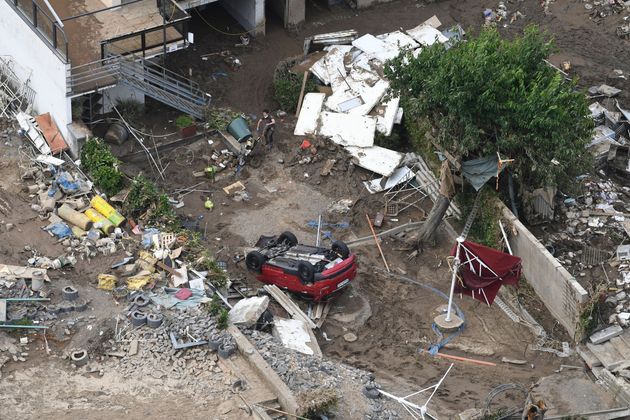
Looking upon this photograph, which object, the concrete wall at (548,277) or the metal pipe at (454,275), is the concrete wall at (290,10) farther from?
the metal pipe at (454,275)

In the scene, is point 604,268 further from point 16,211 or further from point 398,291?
point 16,211

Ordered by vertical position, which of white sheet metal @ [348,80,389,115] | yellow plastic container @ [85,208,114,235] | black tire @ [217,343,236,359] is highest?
black tire @ [217,343,236,359]

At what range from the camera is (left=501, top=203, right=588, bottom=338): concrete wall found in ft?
86.1

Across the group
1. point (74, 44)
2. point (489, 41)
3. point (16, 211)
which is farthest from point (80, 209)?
point (489, 41)

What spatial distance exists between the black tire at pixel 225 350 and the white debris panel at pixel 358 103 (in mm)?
8511

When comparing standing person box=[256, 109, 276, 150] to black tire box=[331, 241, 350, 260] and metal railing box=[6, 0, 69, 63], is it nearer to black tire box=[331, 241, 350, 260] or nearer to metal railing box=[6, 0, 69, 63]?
black tire box=[331, 241, 350, 260]

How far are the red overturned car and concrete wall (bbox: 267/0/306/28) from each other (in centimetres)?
1011

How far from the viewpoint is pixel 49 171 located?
2888 cm

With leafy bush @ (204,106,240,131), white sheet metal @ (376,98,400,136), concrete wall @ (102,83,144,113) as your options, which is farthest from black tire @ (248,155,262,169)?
concrete wall @ (102,83,144,113)

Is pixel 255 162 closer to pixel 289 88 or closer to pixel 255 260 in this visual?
pixel 289 88

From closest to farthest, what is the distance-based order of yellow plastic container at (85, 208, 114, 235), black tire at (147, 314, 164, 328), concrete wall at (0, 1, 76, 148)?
1. black tire at (147, 314, 164, 328)
2. yellow plastic container at (85, 208, 114, 235)
3. concrete wall at (0, 1, 76, 148)

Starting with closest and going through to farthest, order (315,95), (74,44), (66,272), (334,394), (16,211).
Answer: (334,394)
(66,272)
(16,211)
(74,44)
(315,95)

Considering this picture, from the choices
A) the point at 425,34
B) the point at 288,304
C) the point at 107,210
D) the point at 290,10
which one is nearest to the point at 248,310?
the point at 288,304

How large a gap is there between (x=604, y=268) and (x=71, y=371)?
12227mm
